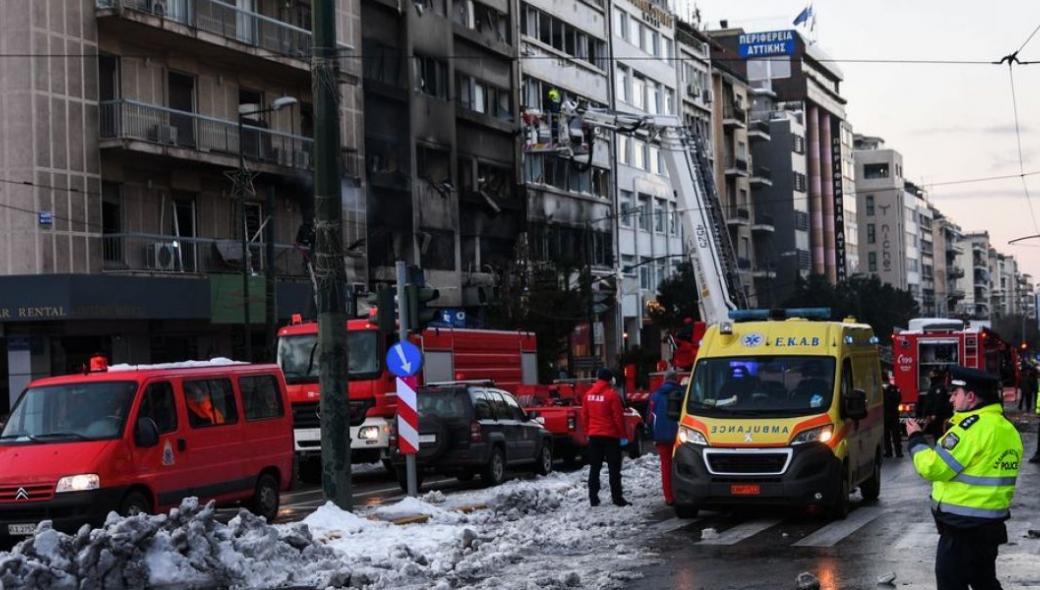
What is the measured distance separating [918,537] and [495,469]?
10.1 meters

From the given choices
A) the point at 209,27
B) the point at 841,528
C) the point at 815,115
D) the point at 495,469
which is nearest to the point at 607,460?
the point at 841,528

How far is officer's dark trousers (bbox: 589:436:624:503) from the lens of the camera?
62.3 ft

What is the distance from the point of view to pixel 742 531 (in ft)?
52.9

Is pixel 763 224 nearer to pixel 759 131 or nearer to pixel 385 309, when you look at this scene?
→ pixel 759 131

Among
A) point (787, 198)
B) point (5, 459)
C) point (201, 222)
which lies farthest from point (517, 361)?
point (787, 198)

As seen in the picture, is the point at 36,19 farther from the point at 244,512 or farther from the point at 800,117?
the point at 800,117

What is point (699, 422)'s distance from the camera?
55.8 ft

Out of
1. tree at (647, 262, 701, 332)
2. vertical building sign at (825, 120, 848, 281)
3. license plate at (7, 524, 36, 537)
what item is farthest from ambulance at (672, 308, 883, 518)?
vertical building sign at (825, 120, 848, 281)

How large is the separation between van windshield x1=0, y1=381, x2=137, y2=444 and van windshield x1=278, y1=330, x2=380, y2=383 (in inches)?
393

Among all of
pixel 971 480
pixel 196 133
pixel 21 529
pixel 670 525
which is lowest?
pixel 670 525

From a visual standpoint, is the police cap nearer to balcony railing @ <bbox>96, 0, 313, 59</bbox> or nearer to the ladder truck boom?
the ladder truck boom

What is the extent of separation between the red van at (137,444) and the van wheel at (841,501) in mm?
7003

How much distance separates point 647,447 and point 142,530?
28.8 meters

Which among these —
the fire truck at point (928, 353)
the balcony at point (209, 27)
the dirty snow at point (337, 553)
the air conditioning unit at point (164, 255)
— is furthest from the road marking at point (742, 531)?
the fire truck at point (928, 353)
